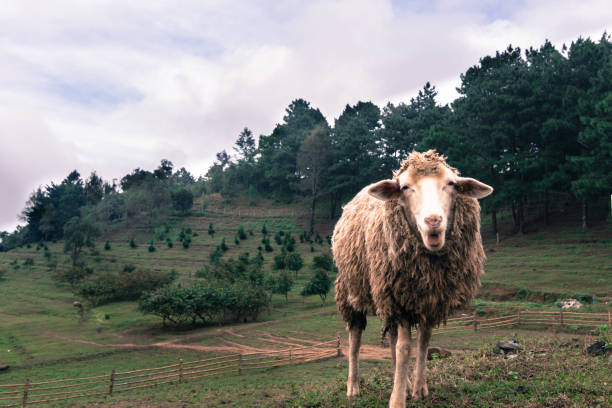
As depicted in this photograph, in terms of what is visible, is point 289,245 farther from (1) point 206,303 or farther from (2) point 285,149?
(2) point 285,149

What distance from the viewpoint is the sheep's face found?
3830 mm

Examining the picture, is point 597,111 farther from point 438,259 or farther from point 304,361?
point 438,259

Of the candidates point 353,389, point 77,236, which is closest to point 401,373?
point 353,389

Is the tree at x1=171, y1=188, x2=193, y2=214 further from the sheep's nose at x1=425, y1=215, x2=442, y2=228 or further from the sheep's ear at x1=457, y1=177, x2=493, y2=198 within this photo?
the sheep's nose at x1=425, y1=215, x2=442, y2=228

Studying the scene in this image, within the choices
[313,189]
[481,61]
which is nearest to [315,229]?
[313,189]

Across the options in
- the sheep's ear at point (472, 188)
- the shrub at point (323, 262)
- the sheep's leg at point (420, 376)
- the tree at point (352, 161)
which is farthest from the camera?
the tree at point (352, 161)

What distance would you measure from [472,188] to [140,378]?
17.0m

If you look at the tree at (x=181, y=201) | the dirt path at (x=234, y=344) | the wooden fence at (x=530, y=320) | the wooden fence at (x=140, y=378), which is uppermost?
the tree at (x=181, y=201)

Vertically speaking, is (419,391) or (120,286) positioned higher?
(419,391)

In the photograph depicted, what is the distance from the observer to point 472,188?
4457 mm

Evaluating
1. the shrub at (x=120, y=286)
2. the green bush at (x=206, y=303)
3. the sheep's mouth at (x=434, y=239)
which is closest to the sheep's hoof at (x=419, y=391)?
the sheep's mouth at (x=434, y=239)

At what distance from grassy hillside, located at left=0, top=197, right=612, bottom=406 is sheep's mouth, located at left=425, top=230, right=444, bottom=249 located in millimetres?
2850

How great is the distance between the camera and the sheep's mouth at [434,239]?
3811 millimetres

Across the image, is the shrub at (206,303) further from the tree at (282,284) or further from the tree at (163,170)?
the tree at (163,170)
